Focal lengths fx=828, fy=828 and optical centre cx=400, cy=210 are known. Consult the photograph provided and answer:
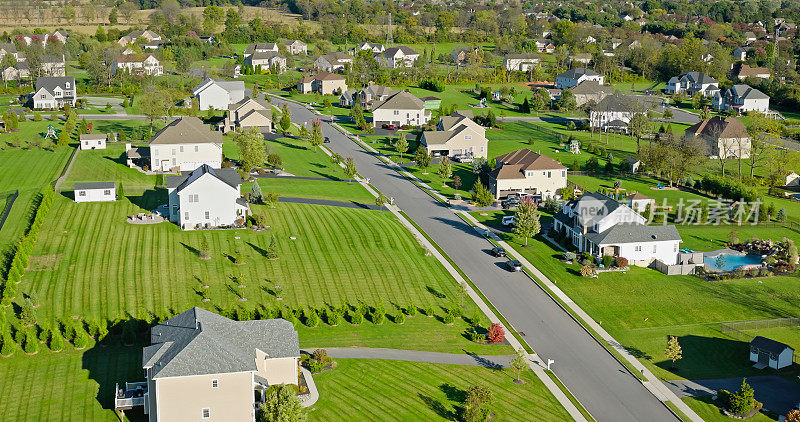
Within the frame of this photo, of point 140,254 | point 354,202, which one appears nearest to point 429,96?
point 354,202

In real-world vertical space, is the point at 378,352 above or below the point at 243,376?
below

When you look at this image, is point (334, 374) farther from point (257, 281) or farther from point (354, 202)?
point (354, 202)

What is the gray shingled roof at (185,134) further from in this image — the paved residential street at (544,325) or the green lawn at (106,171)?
the paved residential street at (544,325)

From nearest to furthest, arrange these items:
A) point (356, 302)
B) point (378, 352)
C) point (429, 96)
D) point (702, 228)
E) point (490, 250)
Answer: point (378, 352) → point (356, 302) → point (490, 250) → point (702, 228) → point (429, 96)

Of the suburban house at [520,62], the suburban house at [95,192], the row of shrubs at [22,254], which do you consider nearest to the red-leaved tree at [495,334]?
the row of shrubs at [22,254]

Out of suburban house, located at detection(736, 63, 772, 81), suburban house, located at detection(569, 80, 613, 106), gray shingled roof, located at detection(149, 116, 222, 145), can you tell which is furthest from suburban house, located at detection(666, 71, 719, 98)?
gray shingled roof, located at detection(149, 116, 222, 145)

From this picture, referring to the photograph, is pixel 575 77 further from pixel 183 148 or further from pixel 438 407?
pixel 438 407

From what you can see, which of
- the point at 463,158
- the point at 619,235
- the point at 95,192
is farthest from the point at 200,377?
the point at 463,158
